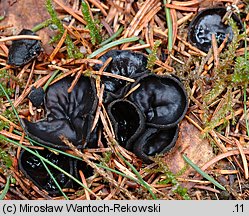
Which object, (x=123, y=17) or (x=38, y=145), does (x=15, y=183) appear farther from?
(x=123, y=17)

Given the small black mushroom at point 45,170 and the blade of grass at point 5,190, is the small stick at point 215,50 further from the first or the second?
the blade of grass at point 5,190

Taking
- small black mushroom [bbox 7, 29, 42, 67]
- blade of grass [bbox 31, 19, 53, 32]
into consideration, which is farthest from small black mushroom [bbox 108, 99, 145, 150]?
blade of grass [bbox 31, 19, 53, 32]

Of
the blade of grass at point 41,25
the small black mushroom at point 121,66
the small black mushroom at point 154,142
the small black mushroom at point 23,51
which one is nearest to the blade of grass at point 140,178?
the small black mushroom at point 154,142

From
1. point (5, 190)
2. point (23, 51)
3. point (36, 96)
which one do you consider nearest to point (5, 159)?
point (5, 190)

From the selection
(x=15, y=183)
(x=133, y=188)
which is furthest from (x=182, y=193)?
(x=15, y=183)

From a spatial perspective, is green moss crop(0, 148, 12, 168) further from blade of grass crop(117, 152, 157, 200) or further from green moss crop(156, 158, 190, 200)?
green moss crop(156, 158, 190, 200)

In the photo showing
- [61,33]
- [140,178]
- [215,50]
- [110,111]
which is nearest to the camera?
[140,178]

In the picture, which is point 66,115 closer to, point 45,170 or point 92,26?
point 45,170
